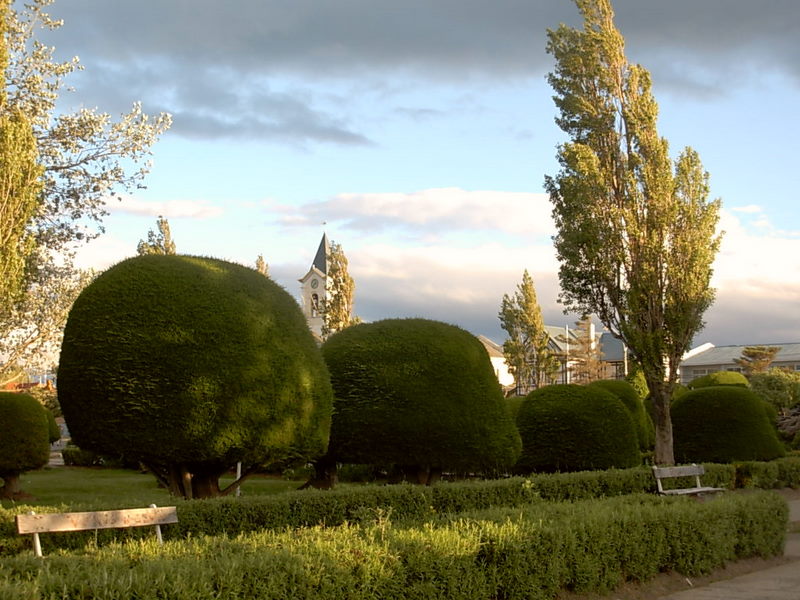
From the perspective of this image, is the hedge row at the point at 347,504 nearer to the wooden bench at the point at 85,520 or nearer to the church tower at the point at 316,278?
the wooden bench at the point at 85,520

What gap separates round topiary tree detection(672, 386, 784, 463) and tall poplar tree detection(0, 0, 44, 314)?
16.5 m

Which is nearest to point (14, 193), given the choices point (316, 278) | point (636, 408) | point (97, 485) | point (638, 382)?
point (97, 485)

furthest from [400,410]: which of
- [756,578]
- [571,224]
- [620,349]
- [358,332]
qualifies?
[620,349]

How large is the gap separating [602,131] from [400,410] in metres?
12.4

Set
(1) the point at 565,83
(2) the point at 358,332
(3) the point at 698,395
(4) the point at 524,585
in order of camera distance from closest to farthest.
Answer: (4) the point at 524,585 < (2) the point at 358,332 < (3) the point at 698,395 < (1) the point at 565,83

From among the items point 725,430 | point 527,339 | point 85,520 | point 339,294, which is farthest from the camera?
point 527,339

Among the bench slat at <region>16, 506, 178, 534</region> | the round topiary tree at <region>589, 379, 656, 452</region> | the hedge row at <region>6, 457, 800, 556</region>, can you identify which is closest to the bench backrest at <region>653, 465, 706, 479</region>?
the hedge row at <region>6, 457, 800, 556</region>

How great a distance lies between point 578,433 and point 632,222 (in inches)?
264

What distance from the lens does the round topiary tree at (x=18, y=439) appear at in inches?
744

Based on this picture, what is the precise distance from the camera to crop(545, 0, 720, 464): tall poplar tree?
21.7 m

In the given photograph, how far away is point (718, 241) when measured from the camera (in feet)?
72.9

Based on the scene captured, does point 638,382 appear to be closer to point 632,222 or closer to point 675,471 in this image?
point 632,222

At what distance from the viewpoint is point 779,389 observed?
1559 inches

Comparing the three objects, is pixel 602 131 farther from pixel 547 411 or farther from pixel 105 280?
pixel 105 280
